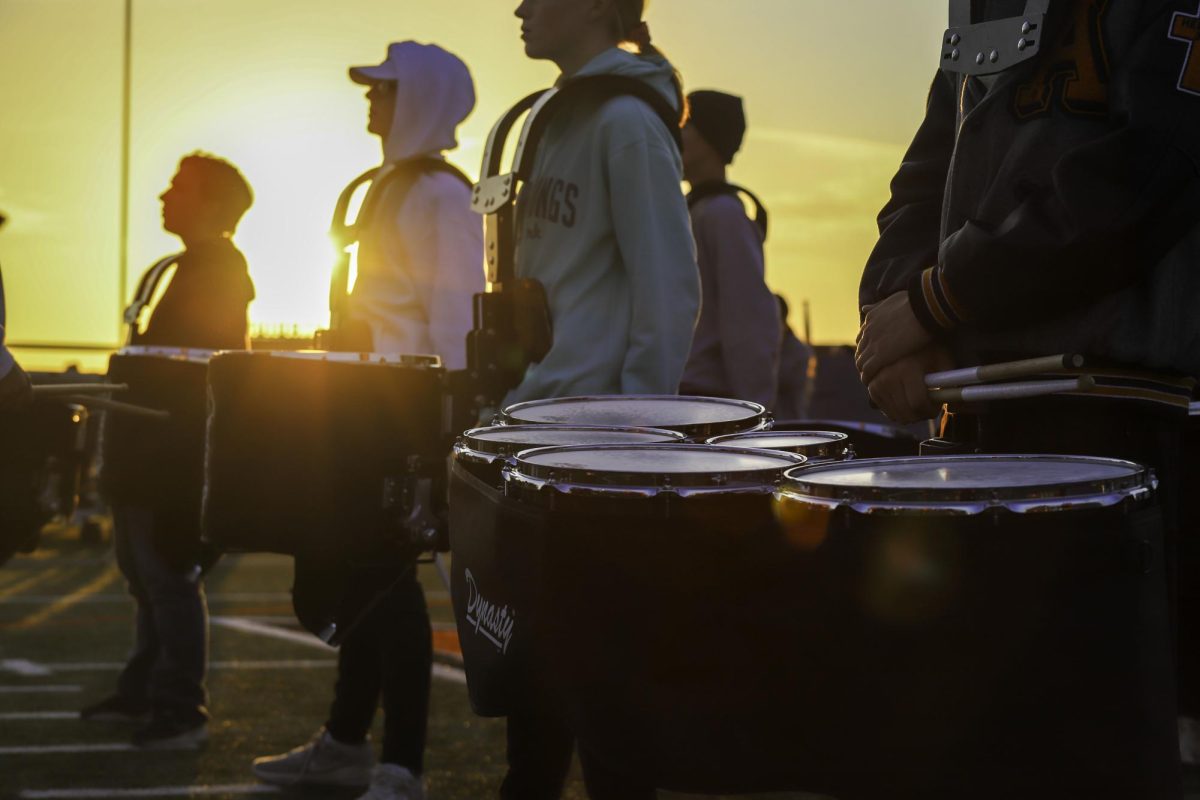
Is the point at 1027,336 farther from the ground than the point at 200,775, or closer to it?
farther from the ground

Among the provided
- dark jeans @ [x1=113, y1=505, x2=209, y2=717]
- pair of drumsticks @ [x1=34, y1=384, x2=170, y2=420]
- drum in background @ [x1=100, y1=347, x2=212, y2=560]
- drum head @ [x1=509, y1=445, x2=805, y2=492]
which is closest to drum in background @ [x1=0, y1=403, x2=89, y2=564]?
pair of drumsticks @ [x1=34, y1=384, x2=170, y2=420]

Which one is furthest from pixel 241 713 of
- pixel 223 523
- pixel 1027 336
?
pixel 1027 336

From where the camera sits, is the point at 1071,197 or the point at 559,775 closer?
the point at 1071,197

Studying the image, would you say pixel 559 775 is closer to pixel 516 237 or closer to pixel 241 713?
pixel 516 237

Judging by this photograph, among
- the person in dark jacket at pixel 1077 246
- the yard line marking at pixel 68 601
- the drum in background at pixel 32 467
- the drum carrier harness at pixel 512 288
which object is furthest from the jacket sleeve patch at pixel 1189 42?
the yard line marking at pixel 68 601

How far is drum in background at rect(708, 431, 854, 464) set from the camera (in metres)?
1.75

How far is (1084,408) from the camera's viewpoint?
64.0 inches

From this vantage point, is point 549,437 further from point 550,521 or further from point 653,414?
point 550,521

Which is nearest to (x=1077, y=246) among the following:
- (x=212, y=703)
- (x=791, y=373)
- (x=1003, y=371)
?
(x=1003, y=371)

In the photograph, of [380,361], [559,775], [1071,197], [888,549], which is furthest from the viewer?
[380,361]

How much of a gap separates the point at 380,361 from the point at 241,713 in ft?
10.9

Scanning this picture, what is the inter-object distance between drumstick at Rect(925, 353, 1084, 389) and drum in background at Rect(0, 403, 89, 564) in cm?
275

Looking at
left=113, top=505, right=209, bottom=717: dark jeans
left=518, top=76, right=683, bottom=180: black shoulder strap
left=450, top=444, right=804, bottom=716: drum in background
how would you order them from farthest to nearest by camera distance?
left=113, top=505, right=209, bottom=717: dark jeans < left=518, top=76, right=683, bottom=180: black shoulder strap < left=450, top=444, right=804, bottom=716: drum in background

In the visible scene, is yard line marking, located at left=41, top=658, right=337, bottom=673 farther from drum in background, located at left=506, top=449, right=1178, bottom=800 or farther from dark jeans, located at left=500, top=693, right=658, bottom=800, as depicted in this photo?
drum in background, located at left=506, top=449, right=1178, bottom=800
